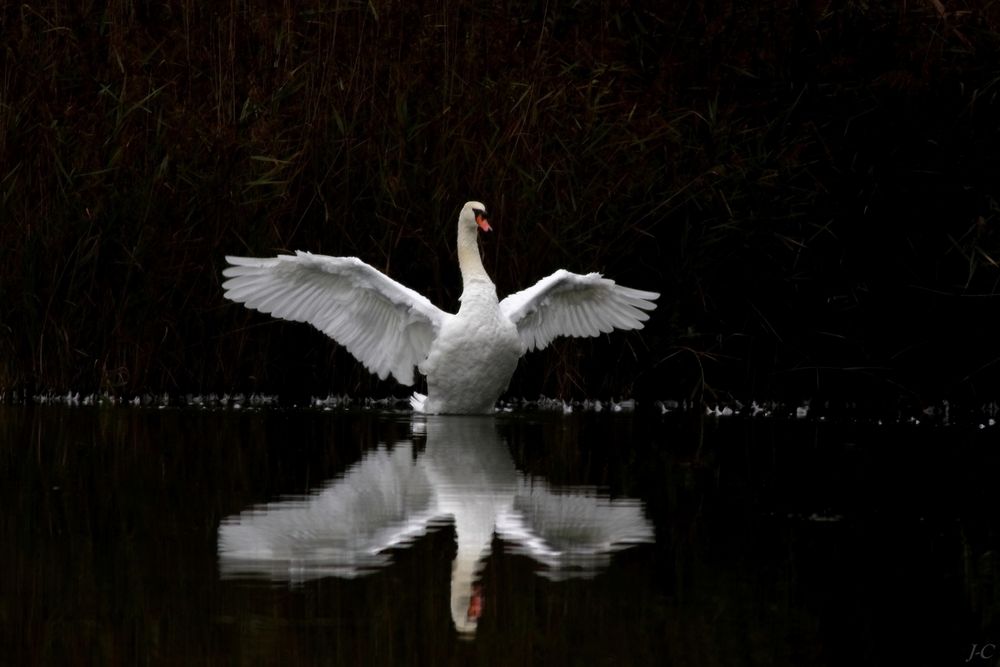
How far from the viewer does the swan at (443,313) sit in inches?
447

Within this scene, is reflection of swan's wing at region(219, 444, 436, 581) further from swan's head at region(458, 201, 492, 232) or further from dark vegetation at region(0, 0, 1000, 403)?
dark vegetation at region(0, 0, 1000, 403)

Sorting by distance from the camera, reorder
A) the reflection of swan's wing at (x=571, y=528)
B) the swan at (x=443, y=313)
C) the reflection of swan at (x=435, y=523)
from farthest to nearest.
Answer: the swan at (x=443, y=313) → the reflection of swan's wing at (x=571, y=528) → the reflection of swan at (x=435, y=523)

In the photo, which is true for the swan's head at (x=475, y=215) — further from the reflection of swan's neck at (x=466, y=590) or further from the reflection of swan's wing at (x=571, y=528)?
the reflection of swan's neck at (x=466, y=590)

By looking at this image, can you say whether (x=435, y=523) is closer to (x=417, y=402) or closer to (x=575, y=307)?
(x=417, y=402)

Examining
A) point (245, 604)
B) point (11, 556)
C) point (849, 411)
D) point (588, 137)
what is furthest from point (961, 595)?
point (588, 137)

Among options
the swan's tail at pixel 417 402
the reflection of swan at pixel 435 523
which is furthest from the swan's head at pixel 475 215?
the reflection of swan at pixel 435 523

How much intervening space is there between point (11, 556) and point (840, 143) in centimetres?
783

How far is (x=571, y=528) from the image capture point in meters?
6.75

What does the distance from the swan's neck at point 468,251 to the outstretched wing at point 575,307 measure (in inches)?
11.9

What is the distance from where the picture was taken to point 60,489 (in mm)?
7879

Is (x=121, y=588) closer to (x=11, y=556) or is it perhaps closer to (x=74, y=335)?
(x=11, y=556)

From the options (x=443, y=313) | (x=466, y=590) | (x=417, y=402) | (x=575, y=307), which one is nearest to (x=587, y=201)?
(x=575, y=307)

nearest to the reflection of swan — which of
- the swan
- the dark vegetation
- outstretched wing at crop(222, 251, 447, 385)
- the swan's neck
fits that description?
the swan

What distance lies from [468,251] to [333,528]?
5.30 m
